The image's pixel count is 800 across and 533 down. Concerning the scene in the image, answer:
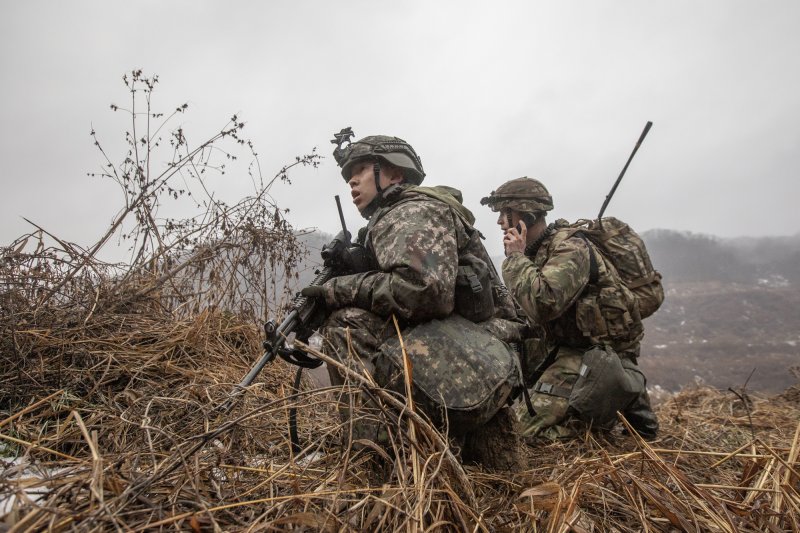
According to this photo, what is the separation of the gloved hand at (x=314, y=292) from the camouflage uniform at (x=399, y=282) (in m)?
0.02

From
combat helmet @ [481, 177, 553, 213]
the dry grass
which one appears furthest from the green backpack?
the dry grass

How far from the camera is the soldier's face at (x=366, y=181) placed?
2918mm

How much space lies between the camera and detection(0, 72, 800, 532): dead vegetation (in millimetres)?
1072

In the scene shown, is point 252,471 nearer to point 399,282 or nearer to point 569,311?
point 399,282

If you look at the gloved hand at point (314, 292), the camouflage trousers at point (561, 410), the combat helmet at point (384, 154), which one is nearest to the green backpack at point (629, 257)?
the camouflage trousers at point (561, 410)

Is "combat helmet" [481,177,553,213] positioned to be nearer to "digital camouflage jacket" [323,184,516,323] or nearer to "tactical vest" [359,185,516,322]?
"tactical vest" [359,185,516,322]

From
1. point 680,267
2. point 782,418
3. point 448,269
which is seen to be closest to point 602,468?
point 448,269

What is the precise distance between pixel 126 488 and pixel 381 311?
1388 mm

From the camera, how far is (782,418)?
180 inches

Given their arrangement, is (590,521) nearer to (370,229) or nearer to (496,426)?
(496,426)

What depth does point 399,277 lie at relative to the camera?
7.06 feet

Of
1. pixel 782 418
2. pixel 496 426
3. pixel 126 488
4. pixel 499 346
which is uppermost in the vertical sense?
pixel 126 488

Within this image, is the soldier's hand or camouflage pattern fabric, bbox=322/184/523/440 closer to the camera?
camouflage pattern fabric, bbox=322/184/523/440

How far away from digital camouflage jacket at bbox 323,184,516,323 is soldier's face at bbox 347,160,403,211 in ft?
1.22
